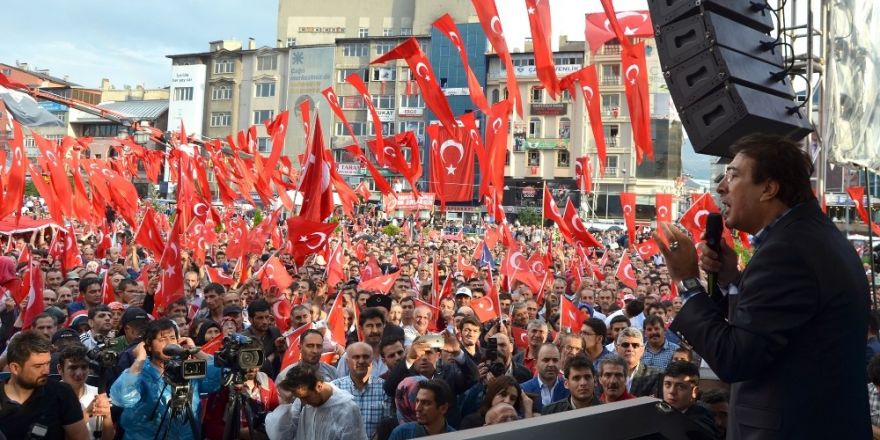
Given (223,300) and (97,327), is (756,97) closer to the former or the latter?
(97,327)

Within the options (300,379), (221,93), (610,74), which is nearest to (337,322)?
(300,379)

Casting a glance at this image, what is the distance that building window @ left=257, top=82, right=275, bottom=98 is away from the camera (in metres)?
83.4

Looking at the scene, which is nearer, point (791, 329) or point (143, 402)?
point (791, 329)

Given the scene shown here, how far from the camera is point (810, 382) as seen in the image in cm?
228

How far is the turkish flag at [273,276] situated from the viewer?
551 inches

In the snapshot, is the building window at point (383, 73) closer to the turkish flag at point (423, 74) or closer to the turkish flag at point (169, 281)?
the turkish flag at point (423, 74)

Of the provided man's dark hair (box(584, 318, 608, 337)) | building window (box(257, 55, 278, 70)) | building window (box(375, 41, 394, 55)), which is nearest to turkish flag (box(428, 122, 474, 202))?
man's dark hair (box(584, 318, 608, 337))

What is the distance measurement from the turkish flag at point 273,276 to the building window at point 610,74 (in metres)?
60.0

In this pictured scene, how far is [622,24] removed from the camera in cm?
1599

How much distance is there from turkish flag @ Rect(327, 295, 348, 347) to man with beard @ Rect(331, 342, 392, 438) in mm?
3507

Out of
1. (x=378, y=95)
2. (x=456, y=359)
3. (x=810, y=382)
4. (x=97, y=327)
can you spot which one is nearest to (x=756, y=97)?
A: (x=810, y=382)

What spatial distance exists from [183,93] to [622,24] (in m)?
77.8

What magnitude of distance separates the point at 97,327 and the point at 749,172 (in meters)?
7.65

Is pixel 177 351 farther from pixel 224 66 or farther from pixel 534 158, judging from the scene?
pixel 224 66
